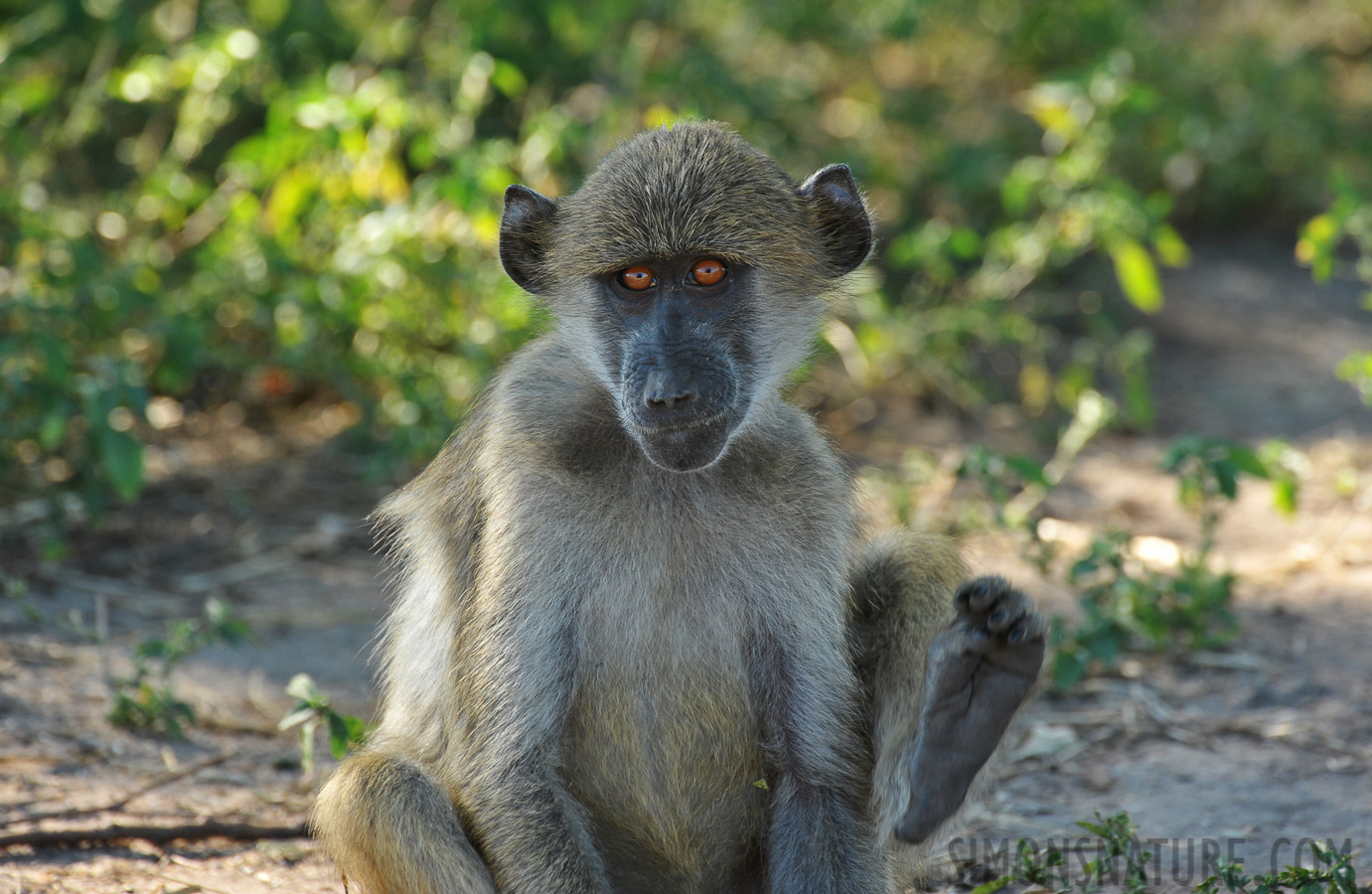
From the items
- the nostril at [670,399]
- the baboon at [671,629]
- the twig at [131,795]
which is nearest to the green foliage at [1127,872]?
the baboon at [671,629]

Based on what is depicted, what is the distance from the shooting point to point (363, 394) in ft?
22.1

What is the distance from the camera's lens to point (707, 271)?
3.27 metres

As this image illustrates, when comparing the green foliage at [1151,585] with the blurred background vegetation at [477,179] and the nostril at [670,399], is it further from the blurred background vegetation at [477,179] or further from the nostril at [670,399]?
the nostril at [670,399]

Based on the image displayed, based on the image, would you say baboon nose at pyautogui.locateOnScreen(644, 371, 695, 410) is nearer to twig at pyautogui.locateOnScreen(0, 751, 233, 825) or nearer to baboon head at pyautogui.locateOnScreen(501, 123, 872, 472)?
baboon head at pyautogui.locateOnScreen(501, 123, 872, 472)

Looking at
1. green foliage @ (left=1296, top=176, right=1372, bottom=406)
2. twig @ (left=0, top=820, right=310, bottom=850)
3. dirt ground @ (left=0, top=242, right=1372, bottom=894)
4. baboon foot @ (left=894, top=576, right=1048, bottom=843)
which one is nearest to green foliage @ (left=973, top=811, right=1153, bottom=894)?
dirt ground @ (left=0, top=242, right=1372, bottom=894)

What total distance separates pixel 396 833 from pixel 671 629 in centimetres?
73

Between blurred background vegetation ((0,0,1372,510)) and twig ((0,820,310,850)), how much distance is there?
1653 mm

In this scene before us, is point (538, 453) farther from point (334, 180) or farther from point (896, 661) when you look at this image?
→ point (334, 180)

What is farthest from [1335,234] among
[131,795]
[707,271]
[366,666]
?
[131,795]

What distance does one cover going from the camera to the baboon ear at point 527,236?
11.4ft

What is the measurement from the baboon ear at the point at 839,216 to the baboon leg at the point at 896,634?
2.46 ft

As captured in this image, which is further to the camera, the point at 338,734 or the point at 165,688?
the point at 165,688

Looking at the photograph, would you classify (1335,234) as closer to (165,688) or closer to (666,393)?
(666,393)

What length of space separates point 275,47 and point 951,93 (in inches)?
178
